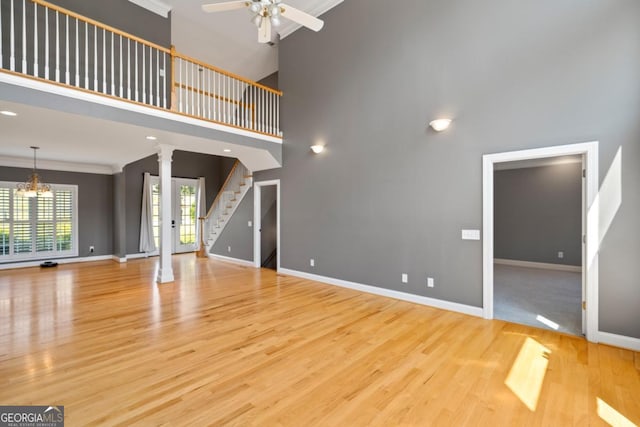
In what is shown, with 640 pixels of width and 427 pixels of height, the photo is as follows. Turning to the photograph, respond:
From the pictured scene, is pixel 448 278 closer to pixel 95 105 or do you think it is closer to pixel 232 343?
pixel 232 343

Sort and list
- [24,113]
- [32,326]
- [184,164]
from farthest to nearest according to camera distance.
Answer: [184,164] < [24,113] < [32,326]

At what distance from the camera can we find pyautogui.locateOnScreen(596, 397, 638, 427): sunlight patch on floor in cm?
179

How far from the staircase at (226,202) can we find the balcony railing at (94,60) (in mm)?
1870

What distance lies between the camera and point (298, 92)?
5902 mm

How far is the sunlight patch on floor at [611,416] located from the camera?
5.89ft

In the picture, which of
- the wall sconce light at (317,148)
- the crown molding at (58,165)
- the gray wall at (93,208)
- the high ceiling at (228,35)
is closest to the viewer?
the wall sconce light at (317,148)

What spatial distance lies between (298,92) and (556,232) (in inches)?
267

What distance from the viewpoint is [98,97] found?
381cm

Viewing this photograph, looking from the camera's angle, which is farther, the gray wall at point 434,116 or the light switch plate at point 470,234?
the light switch plate at point 470,234

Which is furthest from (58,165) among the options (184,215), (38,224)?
(184,215)

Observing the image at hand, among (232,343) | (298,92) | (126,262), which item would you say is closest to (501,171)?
(298,92)

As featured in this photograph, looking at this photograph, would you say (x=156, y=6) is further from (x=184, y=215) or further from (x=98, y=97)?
(x=184, y=215)

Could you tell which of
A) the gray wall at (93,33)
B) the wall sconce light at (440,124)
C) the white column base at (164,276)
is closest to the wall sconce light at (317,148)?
the wall sconce light at (440,124)

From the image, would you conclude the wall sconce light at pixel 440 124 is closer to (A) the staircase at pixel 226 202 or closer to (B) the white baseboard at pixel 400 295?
(B) the white baseboard at pixel 400 295
